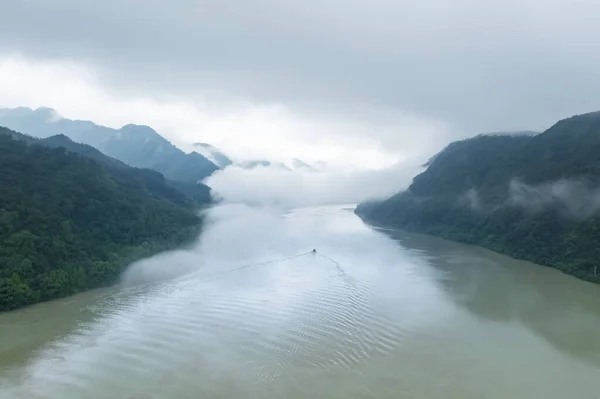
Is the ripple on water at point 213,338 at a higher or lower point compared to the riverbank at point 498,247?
lower

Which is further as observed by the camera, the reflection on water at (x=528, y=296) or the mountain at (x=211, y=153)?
the mountain at (x=211, y=153)

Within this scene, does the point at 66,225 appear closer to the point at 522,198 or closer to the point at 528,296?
the point at 528,296

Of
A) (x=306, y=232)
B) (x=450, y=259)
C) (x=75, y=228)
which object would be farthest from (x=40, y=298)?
(x=306, y=232)

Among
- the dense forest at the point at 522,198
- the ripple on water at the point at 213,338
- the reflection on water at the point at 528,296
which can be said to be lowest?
the ripple on water at the point at 213,338

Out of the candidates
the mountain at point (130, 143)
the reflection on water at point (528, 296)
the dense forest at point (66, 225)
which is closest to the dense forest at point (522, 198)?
the reflection on water at point (528, 296)

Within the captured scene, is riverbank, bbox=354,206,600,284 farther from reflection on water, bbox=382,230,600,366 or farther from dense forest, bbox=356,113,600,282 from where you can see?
reflection on water, bbox=382,230,600,366

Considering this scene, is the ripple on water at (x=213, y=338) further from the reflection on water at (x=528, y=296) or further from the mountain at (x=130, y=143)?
the mountain at (x=130, y=143)

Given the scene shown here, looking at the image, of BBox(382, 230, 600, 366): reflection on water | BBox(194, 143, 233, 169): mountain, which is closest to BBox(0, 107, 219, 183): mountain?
BBox(194, 143, 233, 169): mountain

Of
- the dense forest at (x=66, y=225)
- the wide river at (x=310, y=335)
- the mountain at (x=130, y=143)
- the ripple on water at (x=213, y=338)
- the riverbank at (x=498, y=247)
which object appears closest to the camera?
the wide river at (x=310, y=335)
